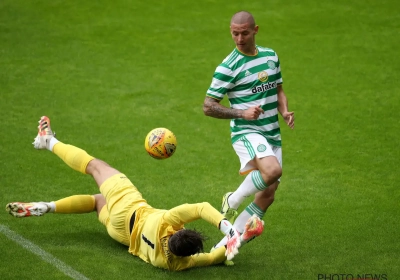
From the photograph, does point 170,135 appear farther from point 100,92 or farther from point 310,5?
point 310,5

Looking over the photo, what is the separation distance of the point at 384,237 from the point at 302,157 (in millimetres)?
2597

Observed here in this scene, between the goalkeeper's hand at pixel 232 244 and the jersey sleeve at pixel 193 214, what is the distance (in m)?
0.23

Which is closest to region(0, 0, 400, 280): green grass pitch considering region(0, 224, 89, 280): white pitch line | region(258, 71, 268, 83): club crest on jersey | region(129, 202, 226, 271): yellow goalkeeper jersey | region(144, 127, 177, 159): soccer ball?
region(0, 224, 89, 280): white pitch line

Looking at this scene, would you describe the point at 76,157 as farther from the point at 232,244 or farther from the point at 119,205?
the point at 232,244

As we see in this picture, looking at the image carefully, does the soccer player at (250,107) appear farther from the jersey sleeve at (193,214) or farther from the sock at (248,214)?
the jersey sleeve at (193,214)

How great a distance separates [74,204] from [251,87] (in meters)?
2.37

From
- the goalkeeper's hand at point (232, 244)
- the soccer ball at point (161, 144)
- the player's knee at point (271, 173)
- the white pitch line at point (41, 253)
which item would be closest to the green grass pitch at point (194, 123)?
the white pitch line at point (41, 253)

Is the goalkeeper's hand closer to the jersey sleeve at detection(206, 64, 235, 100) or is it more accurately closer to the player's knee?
the player's knee

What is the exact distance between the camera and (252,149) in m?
8.13

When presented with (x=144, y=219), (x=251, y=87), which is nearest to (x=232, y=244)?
(x=144, y=219)

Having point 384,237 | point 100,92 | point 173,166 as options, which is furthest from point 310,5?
point 384,237

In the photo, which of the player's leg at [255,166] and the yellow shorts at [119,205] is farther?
the yellow shorts at [119,205]

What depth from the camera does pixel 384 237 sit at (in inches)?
343

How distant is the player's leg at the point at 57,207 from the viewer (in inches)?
332
